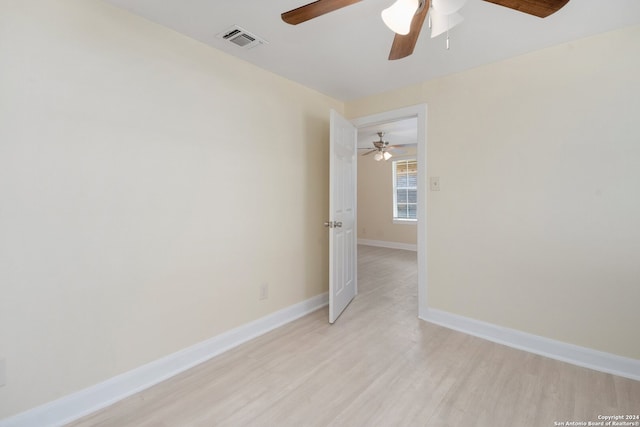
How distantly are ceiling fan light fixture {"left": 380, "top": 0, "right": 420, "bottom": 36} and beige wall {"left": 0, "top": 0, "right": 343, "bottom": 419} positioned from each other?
4.60 ft

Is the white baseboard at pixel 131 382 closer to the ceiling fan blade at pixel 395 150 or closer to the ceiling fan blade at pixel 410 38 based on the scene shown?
the ceiling fan blade at pixel 410 38

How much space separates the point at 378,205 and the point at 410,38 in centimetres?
561

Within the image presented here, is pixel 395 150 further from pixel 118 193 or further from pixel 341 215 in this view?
pixel 118 193

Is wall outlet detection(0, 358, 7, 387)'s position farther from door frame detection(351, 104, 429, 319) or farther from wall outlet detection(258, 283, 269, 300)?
door frame detection(351, 104, 429, 319)

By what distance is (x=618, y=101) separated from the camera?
76.0 inches

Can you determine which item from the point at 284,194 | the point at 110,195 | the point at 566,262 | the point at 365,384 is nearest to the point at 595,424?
the point at 566,262

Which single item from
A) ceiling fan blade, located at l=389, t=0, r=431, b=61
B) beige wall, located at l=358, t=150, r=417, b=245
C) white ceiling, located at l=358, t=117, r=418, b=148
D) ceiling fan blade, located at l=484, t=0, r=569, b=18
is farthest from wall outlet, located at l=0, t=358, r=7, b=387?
beige wall, located at l=358, t=150, r=417, b=245

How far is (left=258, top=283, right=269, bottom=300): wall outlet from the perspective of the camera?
2.51 m

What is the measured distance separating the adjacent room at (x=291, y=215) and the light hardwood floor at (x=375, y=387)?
16mm

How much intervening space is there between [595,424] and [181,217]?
2648mm

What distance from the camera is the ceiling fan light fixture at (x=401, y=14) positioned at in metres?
1.20

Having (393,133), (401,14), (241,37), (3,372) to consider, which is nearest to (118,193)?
(3,372)

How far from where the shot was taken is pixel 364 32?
192cm

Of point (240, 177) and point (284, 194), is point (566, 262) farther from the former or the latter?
point (240, 177)
